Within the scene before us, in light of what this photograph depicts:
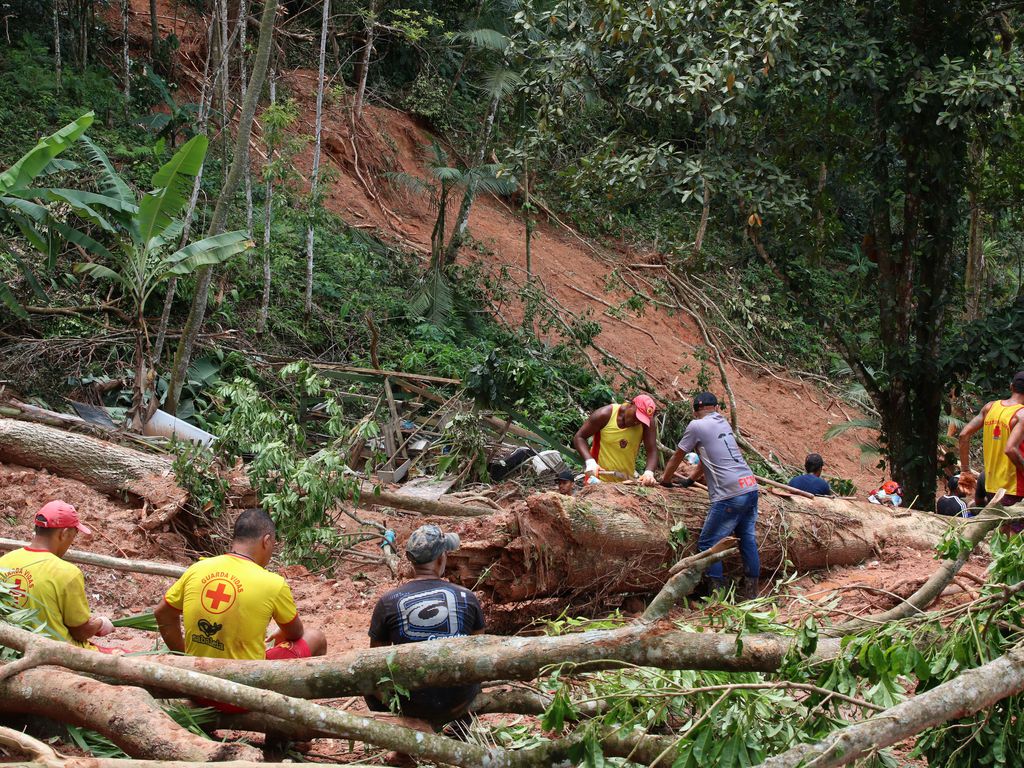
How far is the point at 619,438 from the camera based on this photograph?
25.4ft

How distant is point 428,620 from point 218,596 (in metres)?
1.00

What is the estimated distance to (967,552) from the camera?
4.94m

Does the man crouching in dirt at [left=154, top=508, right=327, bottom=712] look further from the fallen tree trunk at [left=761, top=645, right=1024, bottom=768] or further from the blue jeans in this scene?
the blue jeans

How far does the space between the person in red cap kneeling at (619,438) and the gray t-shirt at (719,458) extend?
52cm

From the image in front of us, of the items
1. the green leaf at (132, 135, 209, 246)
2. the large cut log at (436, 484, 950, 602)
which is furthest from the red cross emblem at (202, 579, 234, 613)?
the green leaf at (132, 135, 209, 246)

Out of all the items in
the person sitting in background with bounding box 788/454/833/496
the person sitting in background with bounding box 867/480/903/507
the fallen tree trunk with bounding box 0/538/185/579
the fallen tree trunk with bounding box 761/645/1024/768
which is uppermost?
the fallen tree trunk with bounding box 761/645/1024/768

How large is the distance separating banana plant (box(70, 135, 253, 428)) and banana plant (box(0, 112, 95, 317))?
0.97ft

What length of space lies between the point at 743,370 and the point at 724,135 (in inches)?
413

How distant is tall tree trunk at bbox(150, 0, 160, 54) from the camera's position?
715 inches

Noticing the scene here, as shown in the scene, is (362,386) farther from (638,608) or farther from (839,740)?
(839,740)

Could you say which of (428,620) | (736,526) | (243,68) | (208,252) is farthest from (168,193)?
(428,620)

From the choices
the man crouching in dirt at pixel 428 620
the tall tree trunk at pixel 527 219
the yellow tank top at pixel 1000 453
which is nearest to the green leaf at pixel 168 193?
the tall tree trunk at pixel 527 219

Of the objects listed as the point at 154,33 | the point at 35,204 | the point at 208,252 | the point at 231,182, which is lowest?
the point at 208,252

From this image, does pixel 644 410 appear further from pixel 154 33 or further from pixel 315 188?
pixel 154 33
